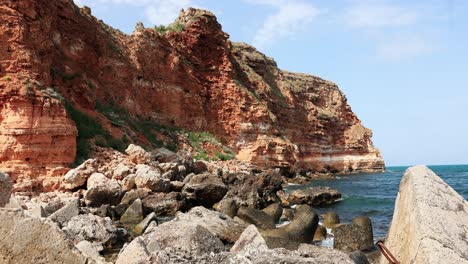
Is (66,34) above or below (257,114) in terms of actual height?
above

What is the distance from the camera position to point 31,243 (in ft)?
12.1

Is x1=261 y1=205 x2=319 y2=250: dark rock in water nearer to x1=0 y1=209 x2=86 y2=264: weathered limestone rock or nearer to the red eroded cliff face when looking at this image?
x1=0 y1=209 x2=86 y2=264: weathered limestone rock

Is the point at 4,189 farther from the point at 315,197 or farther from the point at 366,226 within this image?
the point at 315,197

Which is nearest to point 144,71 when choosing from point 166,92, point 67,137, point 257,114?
point 166,92

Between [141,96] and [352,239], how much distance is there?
28788 millimetres

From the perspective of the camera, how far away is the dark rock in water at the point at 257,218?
40.5 ft

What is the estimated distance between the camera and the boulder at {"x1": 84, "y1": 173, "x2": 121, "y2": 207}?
52.7 ft

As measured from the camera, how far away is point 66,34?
29.5m

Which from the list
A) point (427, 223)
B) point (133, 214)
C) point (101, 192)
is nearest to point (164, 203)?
point (133, 214)

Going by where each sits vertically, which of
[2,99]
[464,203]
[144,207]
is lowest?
[144,207]

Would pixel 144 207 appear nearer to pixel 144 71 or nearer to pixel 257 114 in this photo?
pixel 144 71

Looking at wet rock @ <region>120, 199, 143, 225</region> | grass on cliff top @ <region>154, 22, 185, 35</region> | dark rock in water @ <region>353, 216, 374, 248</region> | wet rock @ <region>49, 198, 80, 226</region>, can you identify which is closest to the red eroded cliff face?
grass on cliff top @ <region>154, 22, 185, 35</region>

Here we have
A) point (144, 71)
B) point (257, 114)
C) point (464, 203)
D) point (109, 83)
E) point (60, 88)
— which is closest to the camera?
point (464, 203)

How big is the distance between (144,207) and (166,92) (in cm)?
2376
